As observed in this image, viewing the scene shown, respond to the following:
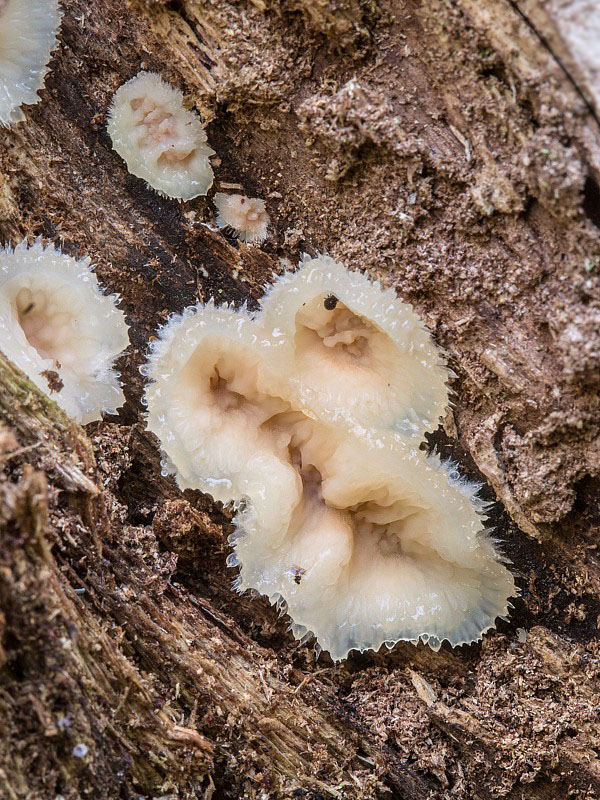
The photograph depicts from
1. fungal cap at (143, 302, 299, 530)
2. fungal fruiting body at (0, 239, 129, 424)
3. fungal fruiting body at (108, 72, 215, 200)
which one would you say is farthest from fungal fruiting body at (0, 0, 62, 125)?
fungal cap at (143, 302, 299, 530)

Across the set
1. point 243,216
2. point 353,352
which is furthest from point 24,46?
point 353,352

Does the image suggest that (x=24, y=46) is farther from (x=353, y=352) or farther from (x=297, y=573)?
(x=297, y=573)

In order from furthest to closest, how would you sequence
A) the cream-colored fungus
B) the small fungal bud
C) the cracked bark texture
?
1. the small fungal bud
2. the cream-colored fungus
3. the cracked bark texture

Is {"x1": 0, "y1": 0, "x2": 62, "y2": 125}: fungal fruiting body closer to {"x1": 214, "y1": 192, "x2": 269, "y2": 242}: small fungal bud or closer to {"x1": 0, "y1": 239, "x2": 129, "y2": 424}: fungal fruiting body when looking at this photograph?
{"x1": 0, "y1": 239, "x2": 129, "y2": 424}: fungal fruiting body

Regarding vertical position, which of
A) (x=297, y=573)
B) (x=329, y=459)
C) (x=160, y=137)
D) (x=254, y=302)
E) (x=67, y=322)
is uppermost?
(x=160, y=137)

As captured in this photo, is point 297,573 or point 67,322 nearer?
point 297,573

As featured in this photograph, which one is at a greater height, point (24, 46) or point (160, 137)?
point (160, 137)

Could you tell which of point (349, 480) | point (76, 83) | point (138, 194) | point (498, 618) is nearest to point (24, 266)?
point (138, 194)
